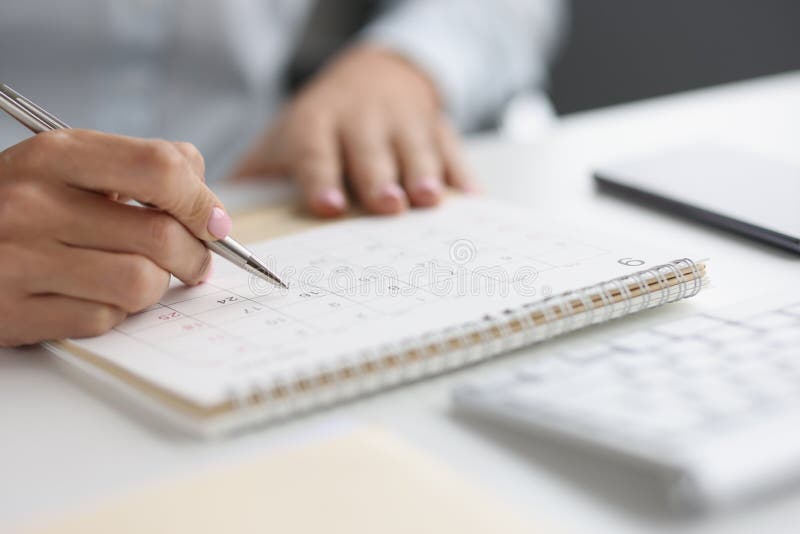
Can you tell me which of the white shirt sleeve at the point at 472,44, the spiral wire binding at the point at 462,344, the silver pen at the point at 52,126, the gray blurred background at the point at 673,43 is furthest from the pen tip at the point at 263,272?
the gray blurred background at the point at 673,43

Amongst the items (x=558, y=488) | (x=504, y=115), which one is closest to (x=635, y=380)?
(x=558, y=488)

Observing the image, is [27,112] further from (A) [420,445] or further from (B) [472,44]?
(B) [472,44]

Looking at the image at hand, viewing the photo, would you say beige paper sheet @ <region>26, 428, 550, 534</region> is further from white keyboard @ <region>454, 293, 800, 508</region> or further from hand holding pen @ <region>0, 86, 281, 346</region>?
hand holding pen @ <region>0, 86, 281, 346</region>

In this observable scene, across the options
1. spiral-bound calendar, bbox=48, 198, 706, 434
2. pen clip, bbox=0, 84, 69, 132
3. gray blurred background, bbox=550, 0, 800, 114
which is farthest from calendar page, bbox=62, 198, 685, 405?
gray blurred background, bbox=550, 0, 800, 114

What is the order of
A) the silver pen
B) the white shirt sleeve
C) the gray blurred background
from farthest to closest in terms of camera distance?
1. the gray blurred background
2. the white shirt sleeve
3. the silver pen

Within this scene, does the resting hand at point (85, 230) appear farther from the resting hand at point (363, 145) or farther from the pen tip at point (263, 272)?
the resting hand at point (363, 145)

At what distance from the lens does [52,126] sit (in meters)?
0.54

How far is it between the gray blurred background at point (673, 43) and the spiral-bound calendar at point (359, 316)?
1657 mm

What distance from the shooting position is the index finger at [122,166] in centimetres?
49

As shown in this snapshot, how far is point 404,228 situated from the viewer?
0.66 meters

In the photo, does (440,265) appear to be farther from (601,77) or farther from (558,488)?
(601,77)

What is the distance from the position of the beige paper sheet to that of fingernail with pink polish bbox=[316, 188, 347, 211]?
1.20 feet

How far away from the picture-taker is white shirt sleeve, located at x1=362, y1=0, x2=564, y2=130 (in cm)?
112

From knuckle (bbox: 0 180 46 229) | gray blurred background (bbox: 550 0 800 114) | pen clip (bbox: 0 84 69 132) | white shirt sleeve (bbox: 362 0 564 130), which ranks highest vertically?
gray blurred background (bbox: 550 0 800 114)
